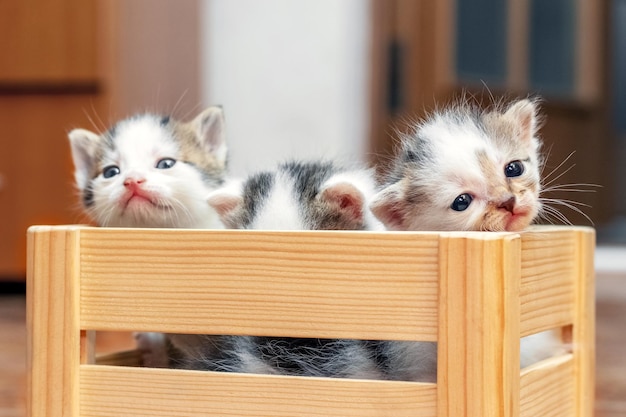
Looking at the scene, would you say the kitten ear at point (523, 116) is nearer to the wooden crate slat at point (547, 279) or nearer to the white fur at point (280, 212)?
the wooden crate slat at point (547, 279)

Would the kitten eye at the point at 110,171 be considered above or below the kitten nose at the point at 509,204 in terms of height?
above

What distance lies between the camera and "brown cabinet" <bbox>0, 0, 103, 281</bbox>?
103 inches

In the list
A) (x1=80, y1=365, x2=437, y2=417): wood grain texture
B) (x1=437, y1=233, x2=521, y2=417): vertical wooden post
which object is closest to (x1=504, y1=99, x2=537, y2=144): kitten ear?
(x1=437, y1=233, x2=521, y2=417): vertical wooden post

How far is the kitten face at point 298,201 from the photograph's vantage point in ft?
3.23

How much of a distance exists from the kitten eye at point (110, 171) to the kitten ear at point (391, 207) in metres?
0.38

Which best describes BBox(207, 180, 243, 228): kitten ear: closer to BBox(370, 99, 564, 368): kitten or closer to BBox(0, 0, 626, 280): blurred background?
BBox(370, 99, 564, 368): kitten

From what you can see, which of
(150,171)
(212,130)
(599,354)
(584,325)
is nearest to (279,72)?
(599,354)

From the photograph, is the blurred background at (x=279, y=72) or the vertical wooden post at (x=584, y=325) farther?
the blurred background at (x=279, y=72)

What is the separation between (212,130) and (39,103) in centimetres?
161

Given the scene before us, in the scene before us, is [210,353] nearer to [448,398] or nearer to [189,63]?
[448,398]

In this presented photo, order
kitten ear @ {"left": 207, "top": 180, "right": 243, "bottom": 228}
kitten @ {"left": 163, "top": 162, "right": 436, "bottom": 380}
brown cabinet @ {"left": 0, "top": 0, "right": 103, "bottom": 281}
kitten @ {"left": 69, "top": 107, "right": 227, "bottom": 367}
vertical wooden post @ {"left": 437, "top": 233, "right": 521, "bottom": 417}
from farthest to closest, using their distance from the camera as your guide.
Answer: brown cabinet @ {"left": 0, "top": 0, "right": 103, "bottom": 281}
kitten @ {"left": 69, "top": 107, "right": 227, "bottom": 367}
kitten ear @ {"left": 207, "top": 180, "right": 243, "bottom": 228}
kitten @ {"left": 163, "top": 162, "right": 436, "bottom": 380}
vertical wooden post @ {"left": 437, "top": 233, "right": 521, "bottom": 417}

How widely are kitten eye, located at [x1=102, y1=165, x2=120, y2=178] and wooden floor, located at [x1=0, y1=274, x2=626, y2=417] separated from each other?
1.62ft

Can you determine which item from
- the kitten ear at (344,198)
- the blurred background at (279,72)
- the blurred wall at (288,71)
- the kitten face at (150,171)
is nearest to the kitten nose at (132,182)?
the kitten face at (150,171)

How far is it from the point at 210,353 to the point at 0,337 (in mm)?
1521
